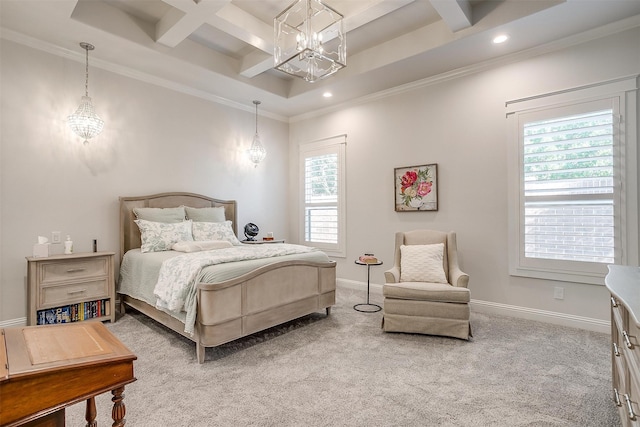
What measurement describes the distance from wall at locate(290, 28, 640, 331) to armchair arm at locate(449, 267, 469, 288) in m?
0.65

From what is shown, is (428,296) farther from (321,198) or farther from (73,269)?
(73,269)

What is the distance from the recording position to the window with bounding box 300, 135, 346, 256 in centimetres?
512

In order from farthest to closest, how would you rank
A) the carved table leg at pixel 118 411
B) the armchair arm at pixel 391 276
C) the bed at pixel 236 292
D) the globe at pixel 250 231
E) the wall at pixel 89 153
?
the globe at pixel 250 231 → the armchair arm at pixel 391 276 → the wall at pixel 89 153 → the bed at pixel 236 292 → the carved table leg at pixel 118 411

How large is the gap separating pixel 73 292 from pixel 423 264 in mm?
3505

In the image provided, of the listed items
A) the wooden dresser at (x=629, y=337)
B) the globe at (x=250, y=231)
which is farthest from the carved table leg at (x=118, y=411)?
the globe at (x=250, y=231)

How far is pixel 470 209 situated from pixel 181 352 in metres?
3.37

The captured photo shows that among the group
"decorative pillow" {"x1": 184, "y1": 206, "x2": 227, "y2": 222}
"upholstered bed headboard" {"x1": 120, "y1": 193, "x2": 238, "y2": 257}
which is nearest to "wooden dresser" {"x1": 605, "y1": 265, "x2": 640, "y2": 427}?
"decorative pillow" {"x1": 184, "y1": 206, "x2": 227, "y2": 222}

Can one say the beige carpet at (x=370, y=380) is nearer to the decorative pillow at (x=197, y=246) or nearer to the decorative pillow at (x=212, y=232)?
the decorative pillow at (x=197, y=246)

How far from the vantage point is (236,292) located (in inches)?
104

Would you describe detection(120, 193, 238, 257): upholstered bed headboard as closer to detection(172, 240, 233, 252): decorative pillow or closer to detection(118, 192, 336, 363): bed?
detection(118, 192, 336, 363): bed

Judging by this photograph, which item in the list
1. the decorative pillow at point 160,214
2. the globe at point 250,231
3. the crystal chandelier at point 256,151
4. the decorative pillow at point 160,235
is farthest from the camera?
the crystal chandelier at point 256,151

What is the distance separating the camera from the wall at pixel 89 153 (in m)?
3.17

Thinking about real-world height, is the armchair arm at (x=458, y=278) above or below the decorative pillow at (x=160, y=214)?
below

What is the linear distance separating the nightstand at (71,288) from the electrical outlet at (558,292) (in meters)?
4.56
